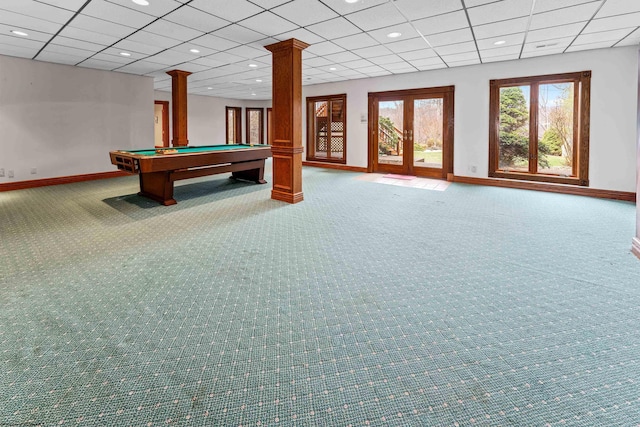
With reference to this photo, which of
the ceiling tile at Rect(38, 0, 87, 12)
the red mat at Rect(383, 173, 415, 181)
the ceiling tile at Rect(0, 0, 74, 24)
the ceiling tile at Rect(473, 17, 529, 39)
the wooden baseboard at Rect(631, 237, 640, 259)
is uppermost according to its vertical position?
the ceiling tile at Rect(473, 17, 529, 39)

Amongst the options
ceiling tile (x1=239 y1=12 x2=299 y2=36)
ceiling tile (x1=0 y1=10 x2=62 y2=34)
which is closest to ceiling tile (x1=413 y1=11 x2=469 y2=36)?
ceiling tile (x1=239 y1=12 x2=299 y2=36)

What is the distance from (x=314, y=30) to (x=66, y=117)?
6.09 m

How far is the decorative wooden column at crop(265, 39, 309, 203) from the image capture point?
5.42m

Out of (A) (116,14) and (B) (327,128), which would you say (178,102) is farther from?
(B) (327,128)

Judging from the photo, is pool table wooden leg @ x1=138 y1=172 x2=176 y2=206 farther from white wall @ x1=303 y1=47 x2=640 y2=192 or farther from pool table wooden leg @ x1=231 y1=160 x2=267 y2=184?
white wall @ x1=303 y1=47 x2=640 y2=192

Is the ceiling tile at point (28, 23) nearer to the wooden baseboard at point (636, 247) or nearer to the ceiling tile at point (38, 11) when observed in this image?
the ceiling tile at point (38, 11)

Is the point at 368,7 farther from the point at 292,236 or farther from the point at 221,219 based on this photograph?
the point at 221,219

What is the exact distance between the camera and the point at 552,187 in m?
6.71

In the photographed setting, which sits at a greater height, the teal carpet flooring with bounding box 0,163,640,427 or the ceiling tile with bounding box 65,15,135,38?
the ceiling tile with bounding box 65,15,135,38

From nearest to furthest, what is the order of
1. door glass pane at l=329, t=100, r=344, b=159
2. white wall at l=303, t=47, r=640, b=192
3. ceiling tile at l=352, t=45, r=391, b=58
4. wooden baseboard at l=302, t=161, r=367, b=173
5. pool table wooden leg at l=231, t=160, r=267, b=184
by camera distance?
white wall at l=303, t=47, r=640, b=192 < ceiling tile at l=352, t=45, r=391, b=58 < pool table wooden leg at l=231, t=160, r=267, b=184 < wooden baseboard at l=302, t=161, r=367, b=173 < door glass pane at l=329, t=100, r=344, b=159

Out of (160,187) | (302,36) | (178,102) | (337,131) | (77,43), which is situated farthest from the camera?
(337,131)

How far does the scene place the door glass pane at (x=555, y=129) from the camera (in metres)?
6.67

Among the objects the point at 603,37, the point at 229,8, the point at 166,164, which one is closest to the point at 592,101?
the point at 603,37

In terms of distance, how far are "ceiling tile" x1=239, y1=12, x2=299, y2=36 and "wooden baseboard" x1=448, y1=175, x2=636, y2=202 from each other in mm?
5144
